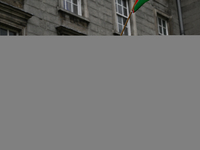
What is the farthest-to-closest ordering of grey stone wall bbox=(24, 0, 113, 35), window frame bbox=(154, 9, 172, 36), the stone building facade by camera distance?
window frame bbox=(154, 9, 172, 36) < grey stone wall bbox=(24, 0, 113, 35) < the stone building facade

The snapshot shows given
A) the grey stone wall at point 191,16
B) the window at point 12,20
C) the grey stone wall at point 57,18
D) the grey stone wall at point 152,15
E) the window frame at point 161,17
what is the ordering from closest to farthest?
the window at point 12,20 → the grey stone wall at point 57,18 → the grey stone wall at point 152,15 → the window frame at point 161,17 → the grey stone wall at point 191,16

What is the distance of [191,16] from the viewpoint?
71.9 ft

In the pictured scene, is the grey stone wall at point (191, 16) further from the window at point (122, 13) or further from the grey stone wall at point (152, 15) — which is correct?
the window at point (122, 13)

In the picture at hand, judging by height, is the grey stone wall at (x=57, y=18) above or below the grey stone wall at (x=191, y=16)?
below

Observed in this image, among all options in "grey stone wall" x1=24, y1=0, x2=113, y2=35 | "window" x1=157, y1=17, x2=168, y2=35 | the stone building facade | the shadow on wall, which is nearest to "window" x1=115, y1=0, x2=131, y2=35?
the stone building facade

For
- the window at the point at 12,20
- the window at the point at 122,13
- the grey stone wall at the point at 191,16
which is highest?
the grey stone wall at the point at 191,16

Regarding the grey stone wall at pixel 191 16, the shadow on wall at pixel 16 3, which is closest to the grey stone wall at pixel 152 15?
the grey stone wall at pixel 191 16

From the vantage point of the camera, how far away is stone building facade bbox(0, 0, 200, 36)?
11.7 metres

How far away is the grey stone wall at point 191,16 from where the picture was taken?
21.6m

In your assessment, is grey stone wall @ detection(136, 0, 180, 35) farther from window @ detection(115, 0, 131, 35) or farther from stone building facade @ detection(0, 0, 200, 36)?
window @ detection(115, 0, 131, 35)

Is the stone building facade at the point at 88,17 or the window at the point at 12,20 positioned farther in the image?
the stone building facade at the point at 88,17

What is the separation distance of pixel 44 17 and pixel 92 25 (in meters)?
2.77

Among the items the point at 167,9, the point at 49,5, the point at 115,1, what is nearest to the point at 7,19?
the point at 49,5

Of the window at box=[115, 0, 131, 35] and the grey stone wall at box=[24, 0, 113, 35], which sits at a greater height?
the window at box=[115, 0, 131, 35]
